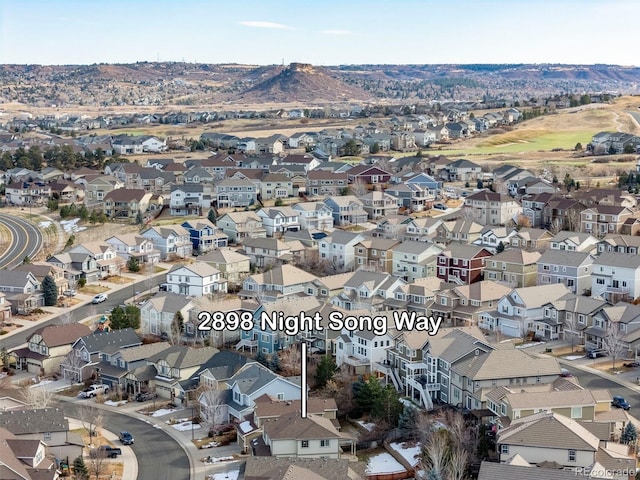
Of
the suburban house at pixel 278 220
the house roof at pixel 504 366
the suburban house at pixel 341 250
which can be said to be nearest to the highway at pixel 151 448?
the house roof at pixel 504 366

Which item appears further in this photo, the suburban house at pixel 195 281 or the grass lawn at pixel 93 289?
the grass lawn at pixel 93 289

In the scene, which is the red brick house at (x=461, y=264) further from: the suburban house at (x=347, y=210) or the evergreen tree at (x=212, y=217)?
the evergreen tree at (x=212, y=217)

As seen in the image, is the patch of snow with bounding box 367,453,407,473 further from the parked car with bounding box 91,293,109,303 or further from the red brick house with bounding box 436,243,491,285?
the parked car with bounding box 91,293,109,303

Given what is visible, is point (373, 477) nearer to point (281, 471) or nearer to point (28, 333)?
point (281, 471)

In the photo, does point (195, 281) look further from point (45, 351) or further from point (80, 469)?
point (80, 469)

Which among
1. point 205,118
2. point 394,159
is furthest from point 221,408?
point 205,118

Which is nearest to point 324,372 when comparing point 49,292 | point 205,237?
Answer: point 49,292
